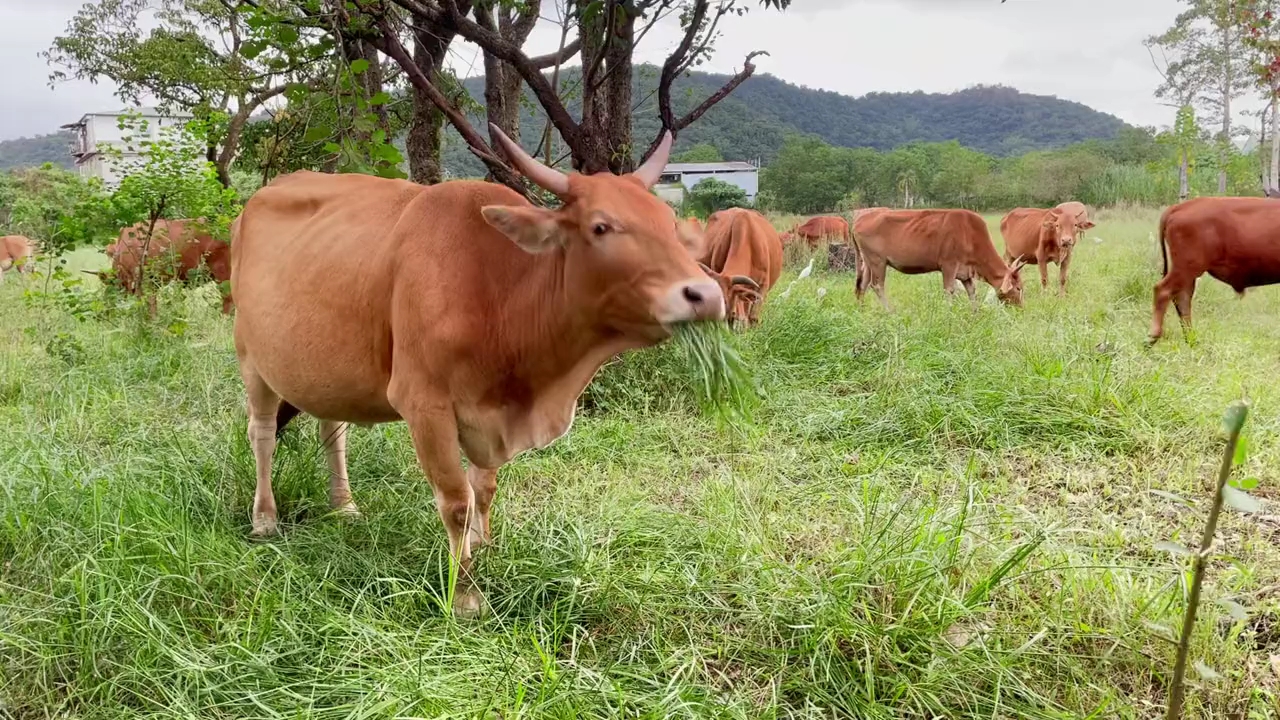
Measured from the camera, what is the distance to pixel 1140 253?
12.7 metres

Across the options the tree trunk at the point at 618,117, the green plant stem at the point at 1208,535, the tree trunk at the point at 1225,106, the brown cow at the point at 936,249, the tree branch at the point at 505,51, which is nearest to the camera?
the green plant stem at the point at 1208,535

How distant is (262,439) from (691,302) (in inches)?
94.8

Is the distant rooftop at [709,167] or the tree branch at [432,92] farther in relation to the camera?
the distant rooftop at [709,167]

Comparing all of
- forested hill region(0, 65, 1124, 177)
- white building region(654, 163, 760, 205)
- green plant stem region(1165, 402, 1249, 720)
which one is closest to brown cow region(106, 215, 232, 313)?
green plant stem region(1165, 402, 1249, 720)

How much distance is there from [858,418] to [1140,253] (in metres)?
10.4

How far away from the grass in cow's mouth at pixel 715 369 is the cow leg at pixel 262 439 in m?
Result: 2.14

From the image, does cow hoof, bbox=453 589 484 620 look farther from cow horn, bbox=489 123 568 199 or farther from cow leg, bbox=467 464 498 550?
cow horn, bbox=489 123 568 199

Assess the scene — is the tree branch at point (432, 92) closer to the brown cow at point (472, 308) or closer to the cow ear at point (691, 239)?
the brown cow at point (472, 308)

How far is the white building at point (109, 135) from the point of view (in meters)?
6.61

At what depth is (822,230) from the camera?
1944 cm

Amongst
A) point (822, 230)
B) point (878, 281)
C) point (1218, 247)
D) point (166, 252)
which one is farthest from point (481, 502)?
point (822, 230)

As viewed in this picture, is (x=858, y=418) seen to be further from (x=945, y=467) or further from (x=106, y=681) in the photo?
(x=106, y=681)

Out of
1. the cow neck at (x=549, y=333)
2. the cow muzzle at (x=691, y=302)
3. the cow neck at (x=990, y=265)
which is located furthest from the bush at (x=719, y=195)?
the cow muzzle at (x=691, y=302)

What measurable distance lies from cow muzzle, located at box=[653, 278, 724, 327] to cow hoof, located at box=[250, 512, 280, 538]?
2.22 metres
